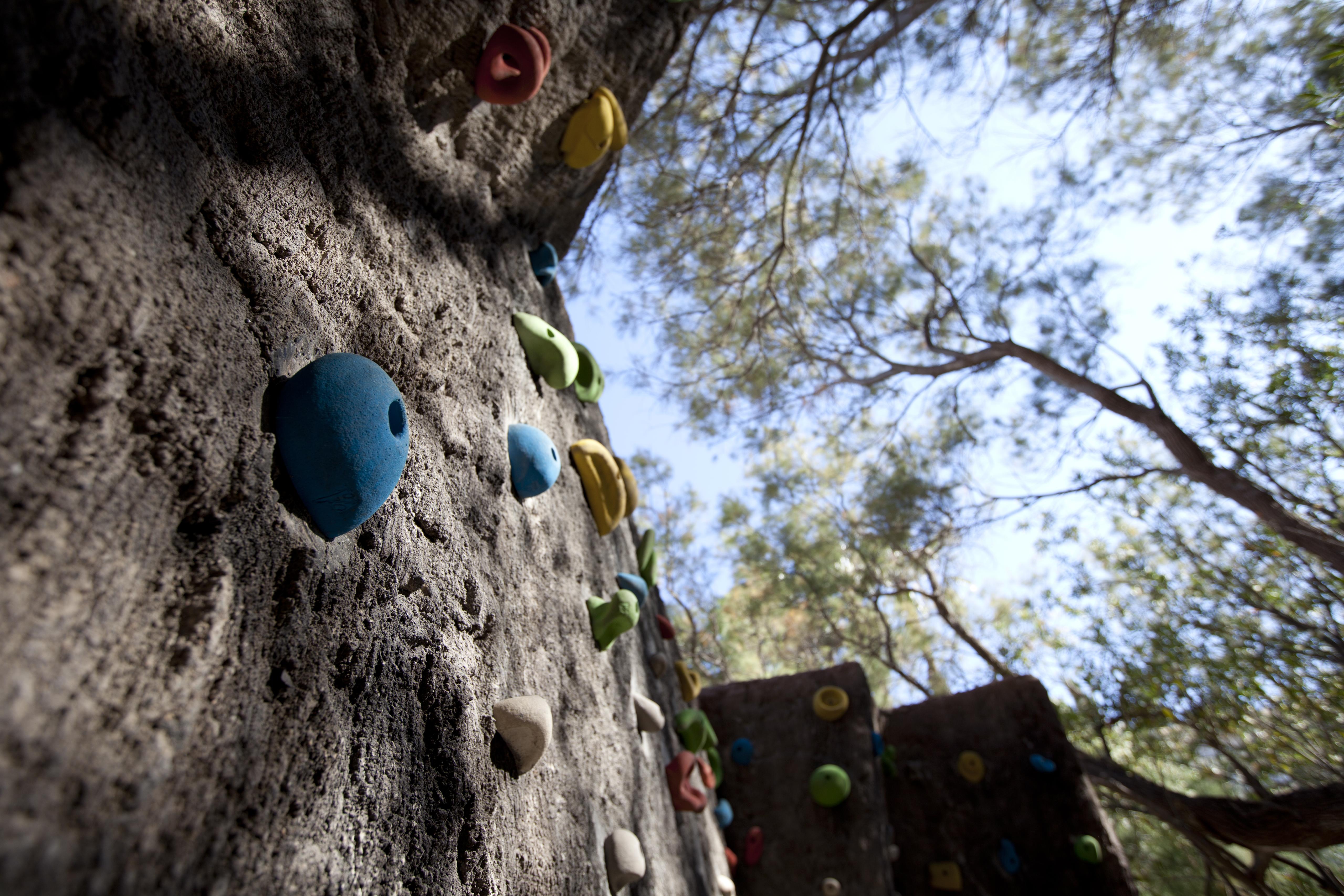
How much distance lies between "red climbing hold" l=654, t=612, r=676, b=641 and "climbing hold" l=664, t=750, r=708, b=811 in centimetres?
52

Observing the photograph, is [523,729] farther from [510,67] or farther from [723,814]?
[723,814]

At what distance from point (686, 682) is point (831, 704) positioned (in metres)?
1.46

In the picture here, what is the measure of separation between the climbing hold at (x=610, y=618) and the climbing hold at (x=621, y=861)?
46 cm

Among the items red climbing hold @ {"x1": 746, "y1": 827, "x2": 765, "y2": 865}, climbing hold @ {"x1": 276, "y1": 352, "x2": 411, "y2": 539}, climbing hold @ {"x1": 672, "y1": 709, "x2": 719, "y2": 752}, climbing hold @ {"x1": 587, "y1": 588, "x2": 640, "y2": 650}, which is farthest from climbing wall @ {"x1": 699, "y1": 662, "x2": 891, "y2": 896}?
climbing hold @ {"x1": 276, "y1": 352, "x2": 411, "y2": 539}

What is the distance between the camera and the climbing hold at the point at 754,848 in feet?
11.7

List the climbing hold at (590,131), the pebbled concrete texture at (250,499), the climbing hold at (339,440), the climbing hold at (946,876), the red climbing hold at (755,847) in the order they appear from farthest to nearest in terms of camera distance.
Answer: the climbing hold at (946,876), the red climbing hold at (755,847), the climbing hold at (590,131), the climbing hold at (339,440), the pebbled concrete texture at (250,499)

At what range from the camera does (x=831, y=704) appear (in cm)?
395

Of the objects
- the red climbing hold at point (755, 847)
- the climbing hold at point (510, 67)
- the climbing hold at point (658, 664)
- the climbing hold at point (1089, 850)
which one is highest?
the climbing hold at point (510, 67)

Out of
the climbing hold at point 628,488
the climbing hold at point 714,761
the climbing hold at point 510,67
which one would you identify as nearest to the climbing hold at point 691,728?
the climbing hold at point 714,761

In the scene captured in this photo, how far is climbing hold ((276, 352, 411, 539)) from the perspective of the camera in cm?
88

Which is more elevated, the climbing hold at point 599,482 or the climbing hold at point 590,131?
the climbing hold at point 590,131

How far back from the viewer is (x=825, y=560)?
7566 millimetres

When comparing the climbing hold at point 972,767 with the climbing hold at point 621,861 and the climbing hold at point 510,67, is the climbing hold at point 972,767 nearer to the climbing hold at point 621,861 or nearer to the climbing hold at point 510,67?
the climbing hold at point 621,861

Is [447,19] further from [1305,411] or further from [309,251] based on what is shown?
[1305,411]
